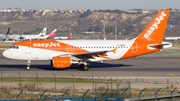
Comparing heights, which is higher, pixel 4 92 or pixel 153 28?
pixel 153 28

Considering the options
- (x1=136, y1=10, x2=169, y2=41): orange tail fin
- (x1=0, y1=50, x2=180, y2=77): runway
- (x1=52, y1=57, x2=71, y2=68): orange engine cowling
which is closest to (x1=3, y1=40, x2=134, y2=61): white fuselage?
(x1=52, y1=57, x2=71, y2=68): orange engine cowling

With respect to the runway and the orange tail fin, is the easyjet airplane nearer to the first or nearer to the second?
the orange tail fin

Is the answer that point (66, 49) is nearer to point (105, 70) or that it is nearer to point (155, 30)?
point (105, 70)

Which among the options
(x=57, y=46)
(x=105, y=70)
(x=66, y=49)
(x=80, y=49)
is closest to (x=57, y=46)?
(x=57, y=46)

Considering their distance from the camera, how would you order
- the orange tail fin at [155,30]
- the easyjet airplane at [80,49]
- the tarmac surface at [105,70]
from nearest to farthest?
the tarmac surface at [105,70] < the easyjet airplane at [80,49] < the orange tail fin at [155,30]

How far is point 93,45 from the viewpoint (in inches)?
1459

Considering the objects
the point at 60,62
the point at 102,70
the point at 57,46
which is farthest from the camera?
the point at 102,70

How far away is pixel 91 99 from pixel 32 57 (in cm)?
1988

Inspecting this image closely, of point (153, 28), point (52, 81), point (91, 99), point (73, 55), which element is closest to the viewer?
point (91, 99)

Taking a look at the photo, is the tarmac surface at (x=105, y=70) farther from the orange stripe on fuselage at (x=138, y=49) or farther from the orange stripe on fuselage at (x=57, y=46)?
the orange stripe on fuselage at (x=57, y=46)

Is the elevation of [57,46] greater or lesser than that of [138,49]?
greater

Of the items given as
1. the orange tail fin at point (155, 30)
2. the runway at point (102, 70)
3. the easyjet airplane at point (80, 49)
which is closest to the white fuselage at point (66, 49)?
the easyjet airplane at point (80, 49)

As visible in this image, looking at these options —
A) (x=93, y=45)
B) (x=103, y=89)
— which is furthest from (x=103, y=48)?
(x=103, y=89)

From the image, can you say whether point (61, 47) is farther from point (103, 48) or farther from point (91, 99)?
point (91, 99)
